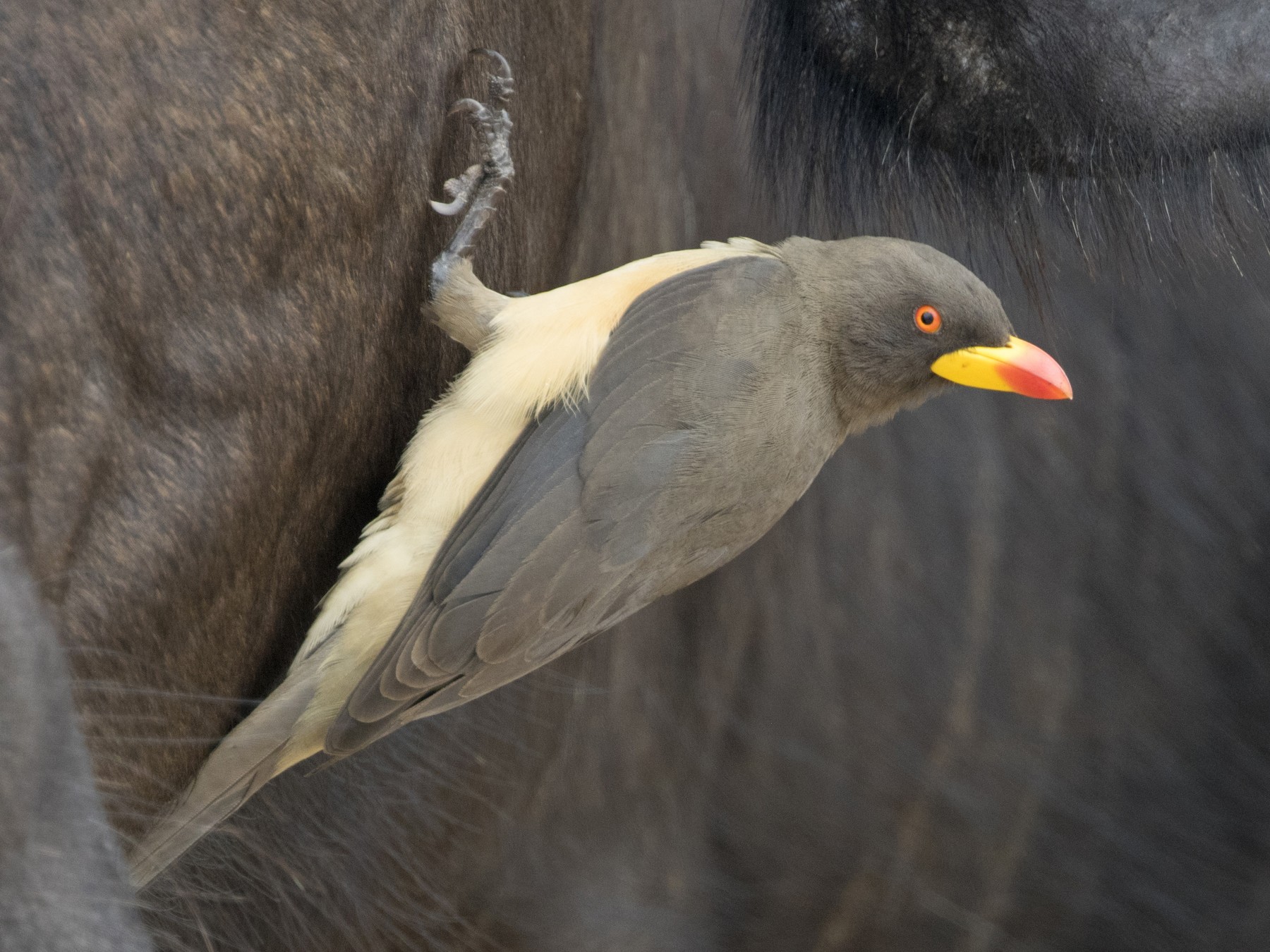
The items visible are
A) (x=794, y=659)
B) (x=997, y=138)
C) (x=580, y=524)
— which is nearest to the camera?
(x=580, y=524)

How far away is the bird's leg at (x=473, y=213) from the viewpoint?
56 cm

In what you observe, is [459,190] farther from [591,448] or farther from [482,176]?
[591,448]

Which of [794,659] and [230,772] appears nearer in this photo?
[230,772]

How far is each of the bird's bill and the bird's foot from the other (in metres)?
0.20

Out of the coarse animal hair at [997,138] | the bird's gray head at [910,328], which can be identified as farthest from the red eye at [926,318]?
the coarse animal hair at [997,138]

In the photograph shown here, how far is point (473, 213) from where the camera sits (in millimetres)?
564

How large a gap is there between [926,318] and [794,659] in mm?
326

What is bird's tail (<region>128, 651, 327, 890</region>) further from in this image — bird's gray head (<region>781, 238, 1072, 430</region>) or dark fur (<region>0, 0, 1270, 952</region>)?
bird's gray head (<region>781, 238, 1072, 430</region>)

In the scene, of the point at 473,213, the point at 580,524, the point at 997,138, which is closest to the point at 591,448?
the point at 580,524

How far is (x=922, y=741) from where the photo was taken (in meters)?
0.81

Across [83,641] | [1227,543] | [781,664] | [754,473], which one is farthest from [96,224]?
[1227,543]

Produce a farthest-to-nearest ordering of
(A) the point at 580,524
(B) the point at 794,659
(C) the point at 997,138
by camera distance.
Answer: (B) the point at 794,659, (C) the point at 997,138, (A) the point at 580,524

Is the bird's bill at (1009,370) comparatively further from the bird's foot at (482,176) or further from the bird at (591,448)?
the bird's foot at (482,176)

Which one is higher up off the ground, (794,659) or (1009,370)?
(1009,370)
